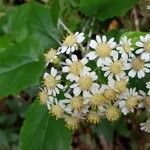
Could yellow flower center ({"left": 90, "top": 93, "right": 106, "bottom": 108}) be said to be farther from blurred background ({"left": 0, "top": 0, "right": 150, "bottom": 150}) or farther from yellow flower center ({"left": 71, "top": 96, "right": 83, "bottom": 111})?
blurred background ({"left": 0, "top": 0, "right": 150, "bottom": 150})

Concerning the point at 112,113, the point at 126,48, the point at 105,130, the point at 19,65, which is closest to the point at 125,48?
the point at 126,48

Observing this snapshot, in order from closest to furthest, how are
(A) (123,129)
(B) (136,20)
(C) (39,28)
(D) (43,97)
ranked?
(D) (43,97)
(C) (39,28)
(B) (136,20)
(A) (123,129)

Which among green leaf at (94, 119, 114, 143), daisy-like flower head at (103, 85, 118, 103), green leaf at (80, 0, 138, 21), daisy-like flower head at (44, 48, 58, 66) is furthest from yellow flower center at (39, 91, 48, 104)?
green leaf at (94, 119, 114, 143)

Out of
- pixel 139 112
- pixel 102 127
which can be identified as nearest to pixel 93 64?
pixel 139 112

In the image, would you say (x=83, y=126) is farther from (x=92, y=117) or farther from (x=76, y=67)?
(x=76, y=67)

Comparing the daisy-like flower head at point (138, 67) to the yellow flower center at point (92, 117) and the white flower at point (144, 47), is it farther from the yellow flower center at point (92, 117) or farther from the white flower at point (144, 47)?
the yellow flower center at point (92, 117)

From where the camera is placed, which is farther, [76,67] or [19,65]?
[19,65]
